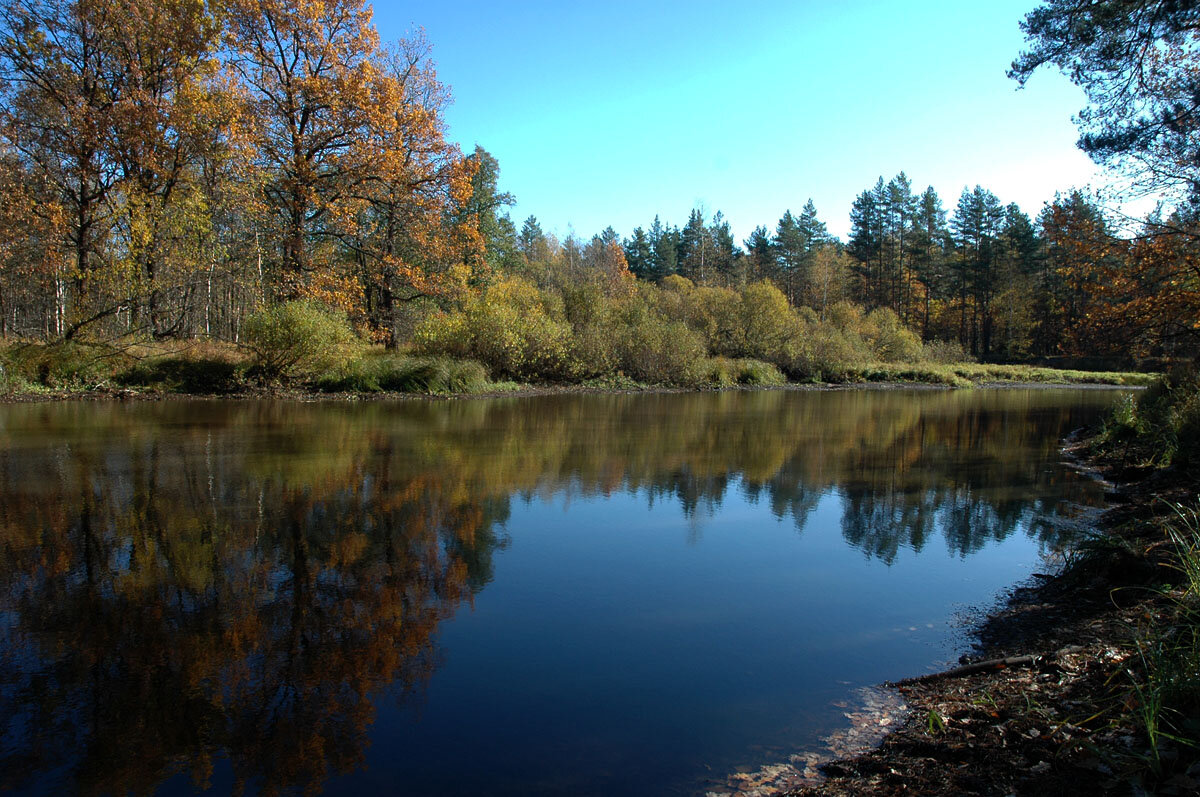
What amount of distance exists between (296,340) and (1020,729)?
23.4 metres

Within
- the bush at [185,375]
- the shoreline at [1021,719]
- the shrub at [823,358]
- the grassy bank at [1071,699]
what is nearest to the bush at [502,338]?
the bush at [185,375]

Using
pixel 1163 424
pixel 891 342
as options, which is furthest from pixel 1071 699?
pixel 891 342

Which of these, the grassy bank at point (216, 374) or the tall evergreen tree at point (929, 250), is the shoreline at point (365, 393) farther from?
the tall evergreen tree at point (929, 250)

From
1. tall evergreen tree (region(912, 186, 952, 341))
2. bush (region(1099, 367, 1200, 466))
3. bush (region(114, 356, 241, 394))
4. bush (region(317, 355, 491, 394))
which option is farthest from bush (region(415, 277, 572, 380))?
tall evergreen tree (region(912, 186, 952, 341))

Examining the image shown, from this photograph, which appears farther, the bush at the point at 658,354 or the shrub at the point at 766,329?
the shrub at the point at 766,329

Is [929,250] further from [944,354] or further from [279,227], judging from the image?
[279,227]

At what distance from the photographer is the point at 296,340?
76.8ft

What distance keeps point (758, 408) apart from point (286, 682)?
23.3 meters

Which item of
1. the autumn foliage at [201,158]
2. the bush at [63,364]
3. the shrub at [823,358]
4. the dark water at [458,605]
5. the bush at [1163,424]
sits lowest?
the dark water at [458,605]

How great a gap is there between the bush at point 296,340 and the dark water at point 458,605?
10.0 m

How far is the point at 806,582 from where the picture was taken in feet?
22.3

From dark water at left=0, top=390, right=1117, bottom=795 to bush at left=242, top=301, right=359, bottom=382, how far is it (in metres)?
10.0

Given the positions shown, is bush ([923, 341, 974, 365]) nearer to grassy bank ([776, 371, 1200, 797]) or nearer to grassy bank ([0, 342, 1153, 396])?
grassy bank ([0, 342, 1153, 396])

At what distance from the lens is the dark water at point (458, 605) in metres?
3.83
